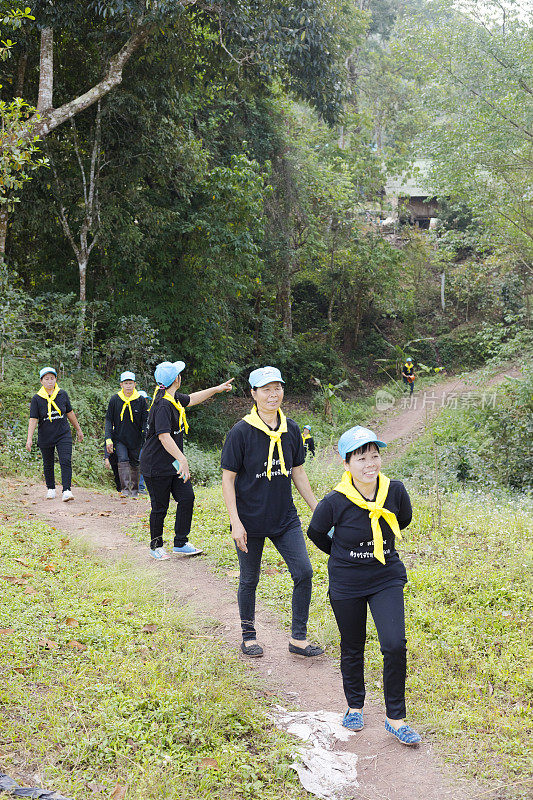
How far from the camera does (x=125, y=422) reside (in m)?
11.2

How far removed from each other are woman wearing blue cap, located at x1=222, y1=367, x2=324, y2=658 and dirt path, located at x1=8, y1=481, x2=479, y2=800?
278 mm

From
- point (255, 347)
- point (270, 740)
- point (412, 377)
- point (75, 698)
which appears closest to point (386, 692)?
point (270, 740)

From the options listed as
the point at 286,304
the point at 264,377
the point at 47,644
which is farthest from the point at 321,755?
the point at 286,304

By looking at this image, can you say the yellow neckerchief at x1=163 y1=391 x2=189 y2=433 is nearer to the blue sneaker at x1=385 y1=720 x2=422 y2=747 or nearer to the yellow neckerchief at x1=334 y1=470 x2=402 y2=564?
the yellow neckerchief at x1=334 y1=470 x2=402 y2=564

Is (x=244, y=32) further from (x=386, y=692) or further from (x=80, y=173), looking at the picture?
(x=386, y=692)

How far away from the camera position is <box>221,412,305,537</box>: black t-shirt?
16.7 ft

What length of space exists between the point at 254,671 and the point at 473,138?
18.1 meters

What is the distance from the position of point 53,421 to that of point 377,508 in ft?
23.8

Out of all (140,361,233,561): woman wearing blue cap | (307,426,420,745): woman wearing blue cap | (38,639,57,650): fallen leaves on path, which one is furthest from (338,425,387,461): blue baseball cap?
(140,361,233,561): woman wearing blue cap

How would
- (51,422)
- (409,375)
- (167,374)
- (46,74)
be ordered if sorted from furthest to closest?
(409,375)
(46,74)
(51,422)
(167,374)

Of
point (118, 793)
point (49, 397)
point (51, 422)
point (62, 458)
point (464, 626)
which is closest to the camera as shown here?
point (118, 793)

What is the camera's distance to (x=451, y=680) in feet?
15.7

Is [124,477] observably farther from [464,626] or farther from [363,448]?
[363,448]

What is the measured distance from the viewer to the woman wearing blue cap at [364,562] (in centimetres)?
409
